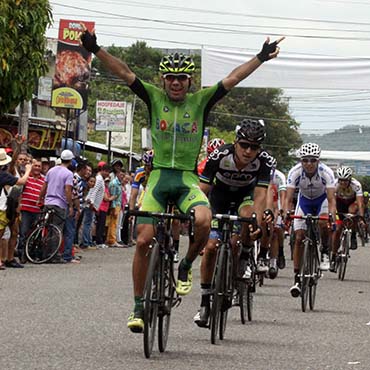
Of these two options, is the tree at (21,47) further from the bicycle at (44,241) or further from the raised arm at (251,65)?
the raised arm at (251,65)

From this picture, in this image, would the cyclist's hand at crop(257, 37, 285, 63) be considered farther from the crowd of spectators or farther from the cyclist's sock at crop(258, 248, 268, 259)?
the cyclist's sock at crop(258, 248, 268, 259)

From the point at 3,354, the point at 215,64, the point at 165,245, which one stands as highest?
the point at 215,64

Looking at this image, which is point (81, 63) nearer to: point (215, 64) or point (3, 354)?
point (215, 64)

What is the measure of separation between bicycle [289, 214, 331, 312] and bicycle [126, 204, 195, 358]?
14.7ft

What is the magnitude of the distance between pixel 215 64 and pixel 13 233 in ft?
22.1

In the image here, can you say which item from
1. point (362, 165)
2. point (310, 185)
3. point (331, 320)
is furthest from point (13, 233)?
point (362, 165)

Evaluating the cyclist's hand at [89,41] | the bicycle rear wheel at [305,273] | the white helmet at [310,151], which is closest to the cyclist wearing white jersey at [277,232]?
the white helmet at [310,151]

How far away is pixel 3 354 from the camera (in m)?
9.96

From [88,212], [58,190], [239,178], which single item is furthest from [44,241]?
[239,178]

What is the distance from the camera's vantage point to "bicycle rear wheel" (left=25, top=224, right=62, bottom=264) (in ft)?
74.1

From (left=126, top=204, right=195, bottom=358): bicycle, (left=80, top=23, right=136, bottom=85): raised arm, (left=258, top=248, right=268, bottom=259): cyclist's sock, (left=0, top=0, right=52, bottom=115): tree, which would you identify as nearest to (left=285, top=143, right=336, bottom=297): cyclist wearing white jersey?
(left=258, top=248, right=268, bottom=259): cyclist's sock

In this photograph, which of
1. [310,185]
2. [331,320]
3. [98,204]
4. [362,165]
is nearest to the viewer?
[331,320]

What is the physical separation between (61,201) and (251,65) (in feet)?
39.7

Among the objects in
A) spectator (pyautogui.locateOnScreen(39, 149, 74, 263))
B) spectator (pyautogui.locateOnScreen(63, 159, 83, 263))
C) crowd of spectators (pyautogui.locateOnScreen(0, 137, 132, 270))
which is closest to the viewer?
crowd of spectators (pyautogui.locateOnScreen(0, 137, 132, 270))
